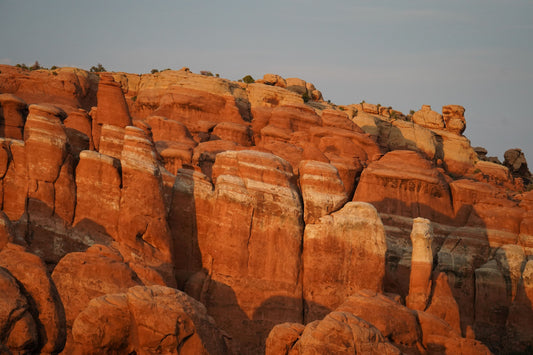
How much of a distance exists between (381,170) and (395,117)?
31.1m

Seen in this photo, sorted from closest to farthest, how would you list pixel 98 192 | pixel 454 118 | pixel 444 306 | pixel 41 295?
1. pixel 41 295
2. pixel 98 192
3. pixel 444 306
4. pixel 454 118

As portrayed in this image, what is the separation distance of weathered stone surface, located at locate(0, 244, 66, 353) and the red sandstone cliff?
2.4 inches

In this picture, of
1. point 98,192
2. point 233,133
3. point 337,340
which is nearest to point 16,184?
point 98,192

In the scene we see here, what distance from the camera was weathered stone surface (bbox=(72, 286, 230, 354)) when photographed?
73.4ft

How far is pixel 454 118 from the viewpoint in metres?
79.8

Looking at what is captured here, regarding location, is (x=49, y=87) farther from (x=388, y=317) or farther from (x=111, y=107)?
(x=388, y=317)

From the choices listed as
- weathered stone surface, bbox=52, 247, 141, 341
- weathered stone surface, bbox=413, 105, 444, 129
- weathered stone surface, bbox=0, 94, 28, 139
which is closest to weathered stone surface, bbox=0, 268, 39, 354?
weathered stone surface, bbox=52, 247, 141, 341

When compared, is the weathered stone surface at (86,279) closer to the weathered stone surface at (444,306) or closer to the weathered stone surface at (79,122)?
the weathered stone surface at (444,306)

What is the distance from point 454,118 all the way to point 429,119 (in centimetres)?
310

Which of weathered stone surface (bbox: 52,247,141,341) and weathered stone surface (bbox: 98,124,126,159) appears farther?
weathered stone surface (bbox: 98,124,126,159)

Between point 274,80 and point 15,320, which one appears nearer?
point 15,320

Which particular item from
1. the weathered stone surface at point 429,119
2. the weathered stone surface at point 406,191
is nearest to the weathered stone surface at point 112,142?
the weathered stone surface at point 406,191

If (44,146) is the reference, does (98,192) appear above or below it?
below

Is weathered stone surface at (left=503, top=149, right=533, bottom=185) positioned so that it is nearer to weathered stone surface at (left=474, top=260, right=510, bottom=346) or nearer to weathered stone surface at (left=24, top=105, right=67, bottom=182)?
weathered stone surface at (left=474, top=260, right=510, bottom=346)
